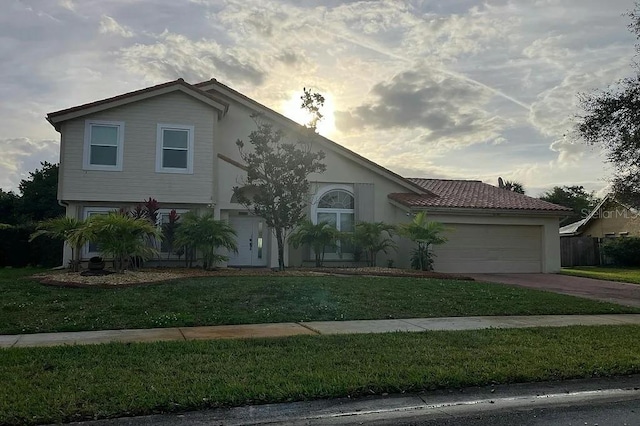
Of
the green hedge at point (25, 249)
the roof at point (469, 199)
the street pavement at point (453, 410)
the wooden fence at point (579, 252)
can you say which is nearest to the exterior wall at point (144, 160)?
the green hedge at point (25, 249)

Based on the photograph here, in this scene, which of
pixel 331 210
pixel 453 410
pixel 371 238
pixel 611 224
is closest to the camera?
pixel 453 410

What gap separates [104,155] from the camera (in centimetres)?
1781

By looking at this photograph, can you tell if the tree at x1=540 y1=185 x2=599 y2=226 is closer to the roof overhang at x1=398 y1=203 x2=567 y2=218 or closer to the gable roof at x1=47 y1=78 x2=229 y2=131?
the roof overhang at x1=398 y1=203 x2=567 y2=218

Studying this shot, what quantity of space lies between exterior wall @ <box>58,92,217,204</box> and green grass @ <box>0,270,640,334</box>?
503 cm

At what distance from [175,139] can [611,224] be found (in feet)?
104

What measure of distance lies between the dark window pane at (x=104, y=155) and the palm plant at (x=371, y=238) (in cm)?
855

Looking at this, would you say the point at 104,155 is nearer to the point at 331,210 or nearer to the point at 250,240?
the point at 250,240

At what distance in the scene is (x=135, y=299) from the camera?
10.7 metres

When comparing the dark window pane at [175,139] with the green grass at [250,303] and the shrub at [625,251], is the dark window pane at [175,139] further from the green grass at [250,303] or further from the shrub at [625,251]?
the shrub at [625,251]

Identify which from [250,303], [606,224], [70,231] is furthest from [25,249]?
[606,224]

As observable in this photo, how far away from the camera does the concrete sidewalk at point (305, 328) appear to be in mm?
7703

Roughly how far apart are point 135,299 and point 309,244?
8.69 meters

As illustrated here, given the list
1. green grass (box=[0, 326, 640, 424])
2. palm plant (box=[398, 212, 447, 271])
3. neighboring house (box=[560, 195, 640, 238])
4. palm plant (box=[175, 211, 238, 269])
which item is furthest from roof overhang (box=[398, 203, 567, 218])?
neighboring house (box=[560, 195, 640, 238])

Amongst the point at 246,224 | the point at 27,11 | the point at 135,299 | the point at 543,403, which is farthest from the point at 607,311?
the point at 27,11
